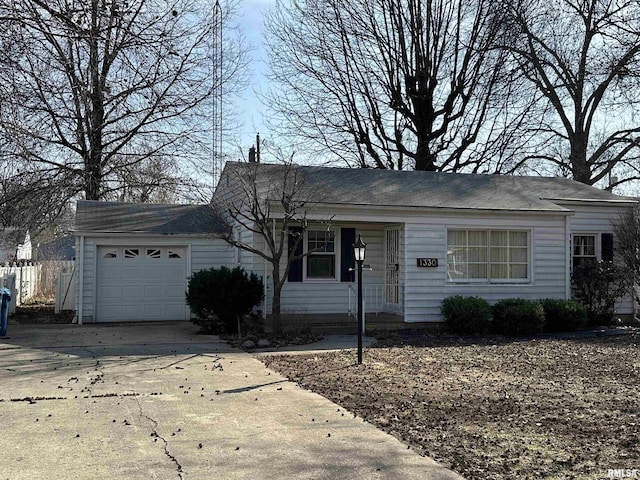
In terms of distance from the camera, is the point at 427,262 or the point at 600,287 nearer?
the point at 427,262

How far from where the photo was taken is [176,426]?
660 cm

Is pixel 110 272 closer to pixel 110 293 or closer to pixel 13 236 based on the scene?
pixel 110 293

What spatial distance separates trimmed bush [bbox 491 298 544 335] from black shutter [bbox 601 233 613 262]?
13.4ft

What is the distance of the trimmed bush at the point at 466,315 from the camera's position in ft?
47.5

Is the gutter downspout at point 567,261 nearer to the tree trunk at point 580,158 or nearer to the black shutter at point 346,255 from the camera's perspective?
the black shutter at point 346,255

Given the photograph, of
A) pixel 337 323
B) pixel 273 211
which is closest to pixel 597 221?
pixel 337 323

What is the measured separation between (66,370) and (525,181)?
581 inches

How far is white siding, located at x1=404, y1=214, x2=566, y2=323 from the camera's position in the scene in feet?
49.6

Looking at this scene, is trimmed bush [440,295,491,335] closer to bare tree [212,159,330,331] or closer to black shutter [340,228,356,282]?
black shutter [340,228,356,282]

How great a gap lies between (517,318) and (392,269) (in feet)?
11.1

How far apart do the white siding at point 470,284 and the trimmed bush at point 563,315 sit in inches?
29.0

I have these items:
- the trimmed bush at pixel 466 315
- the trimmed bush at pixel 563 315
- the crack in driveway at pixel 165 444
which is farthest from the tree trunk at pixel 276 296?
the trimmed bush at pixel 563 315

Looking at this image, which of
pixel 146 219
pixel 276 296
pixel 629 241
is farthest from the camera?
pixel 146 219

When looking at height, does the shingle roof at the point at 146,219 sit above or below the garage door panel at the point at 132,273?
above
